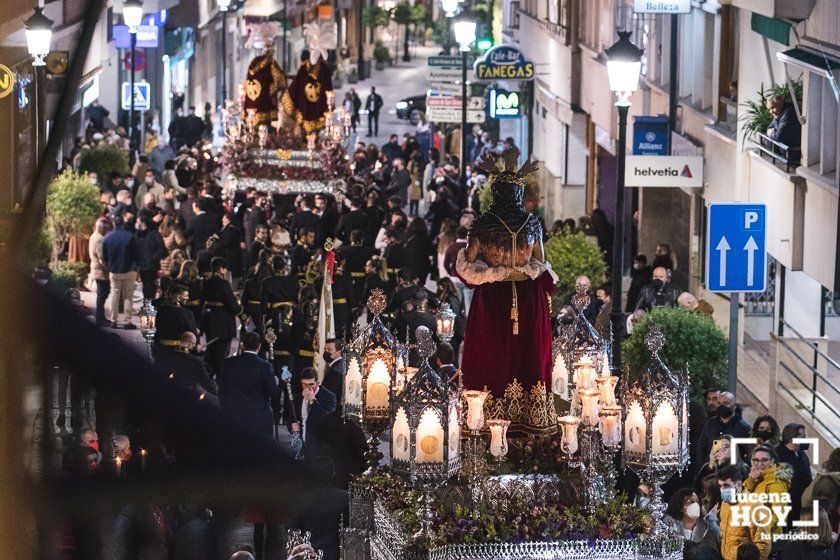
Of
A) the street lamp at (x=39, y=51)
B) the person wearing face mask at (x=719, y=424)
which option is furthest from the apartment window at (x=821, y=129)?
the street lamp at (x=39, y=51)

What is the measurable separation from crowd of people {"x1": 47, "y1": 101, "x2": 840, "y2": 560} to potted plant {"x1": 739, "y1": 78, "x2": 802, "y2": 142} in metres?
1.80

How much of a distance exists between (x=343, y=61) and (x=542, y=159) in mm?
41625

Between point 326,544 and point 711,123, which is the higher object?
point 711,123

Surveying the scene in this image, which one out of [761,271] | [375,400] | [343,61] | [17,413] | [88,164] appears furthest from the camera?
[343,61]

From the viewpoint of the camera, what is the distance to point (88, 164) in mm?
30531

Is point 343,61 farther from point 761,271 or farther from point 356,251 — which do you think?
point 761,271

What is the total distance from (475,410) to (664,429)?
1.21m

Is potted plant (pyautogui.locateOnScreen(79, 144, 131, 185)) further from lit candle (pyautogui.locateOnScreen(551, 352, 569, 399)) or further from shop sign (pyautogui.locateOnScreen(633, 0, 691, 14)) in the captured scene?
lit candle (pyautogui.locateOnScreen(551, 352, 569, 399))

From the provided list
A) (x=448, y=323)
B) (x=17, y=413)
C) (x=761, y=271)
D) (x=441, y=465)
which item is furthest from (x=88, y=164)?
(x=17, y=413)

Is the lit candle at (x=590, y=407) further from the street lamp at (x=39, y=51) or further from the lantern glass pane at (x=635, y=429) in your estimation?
the street lamp at (x=39, y=51)

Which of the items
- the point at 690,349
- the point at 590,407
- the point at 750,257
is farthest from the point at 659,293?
the point at 590,407

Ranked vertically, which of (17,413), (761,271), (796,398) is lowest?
(796,398)

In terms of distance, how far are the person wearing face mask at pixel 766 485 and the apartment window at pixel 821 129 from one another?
21.7 feet

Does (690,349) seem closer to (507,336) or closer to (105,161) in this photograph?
(507,336)
